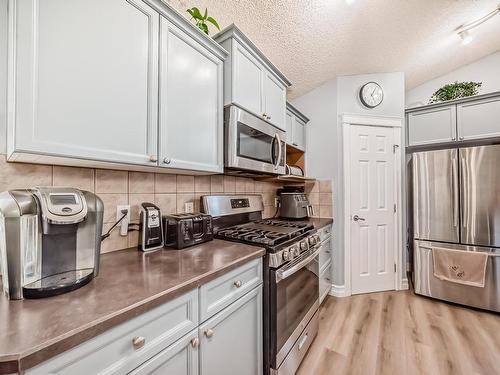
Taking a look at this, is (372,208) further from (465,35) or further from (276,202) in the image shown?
(465,35)

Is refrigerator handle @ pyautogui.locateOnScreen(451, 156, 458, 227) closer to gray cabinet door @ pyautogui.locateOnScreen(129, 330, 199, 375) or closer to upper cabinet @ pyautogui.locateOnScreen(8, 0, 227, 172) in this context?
upper cabinet @ pyautogui.locateOnScreen(8, 0, 227, 172)

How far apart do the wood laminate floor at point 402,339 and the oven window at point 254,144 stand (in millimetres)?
1539

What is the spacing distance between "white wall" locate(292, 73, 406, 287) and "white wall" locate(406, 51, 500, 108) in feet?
2.11

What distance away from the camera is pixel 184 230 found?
4.22ft

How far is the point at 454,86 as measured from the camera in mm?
2719

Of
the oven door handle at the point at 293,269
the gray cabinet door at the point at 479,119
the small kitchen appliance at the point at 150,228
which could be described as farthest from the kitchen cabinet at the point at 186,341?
the gray cabinet door at the point at 479,119

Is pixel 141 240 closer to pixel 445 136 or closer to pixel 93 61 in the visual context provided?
pixel 93 61

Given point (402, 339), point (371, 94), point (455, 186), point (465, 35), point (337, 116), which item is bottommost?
point (402, 339)

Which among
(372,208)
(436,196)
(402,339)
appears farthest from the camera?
(372,208)

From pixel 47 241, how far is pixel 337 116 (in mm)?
2818

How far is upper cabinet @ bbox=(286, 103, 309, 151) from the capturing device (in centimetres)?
246

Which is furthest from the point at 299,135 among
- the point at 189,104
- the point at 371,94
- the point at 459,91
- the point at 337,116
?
the point at 459,91

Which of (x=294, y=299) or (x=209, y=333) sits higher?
(x=209, y=333)

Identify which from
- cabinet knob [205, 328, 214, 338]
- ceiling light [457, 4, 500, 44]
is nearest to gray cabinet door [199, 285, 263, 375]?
cabinet knob [205, 328, 214, 338]
